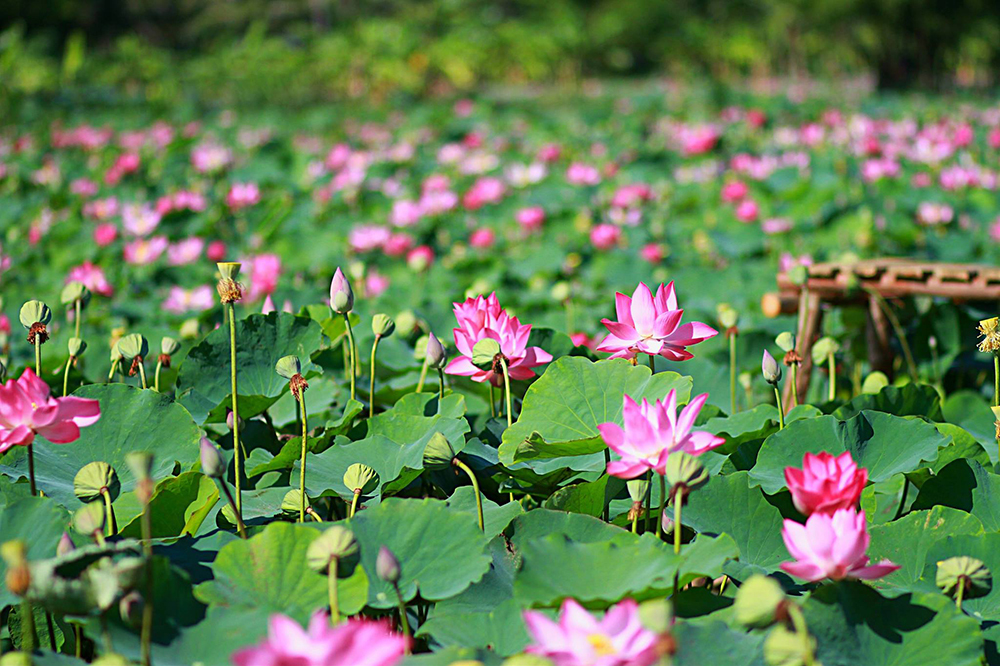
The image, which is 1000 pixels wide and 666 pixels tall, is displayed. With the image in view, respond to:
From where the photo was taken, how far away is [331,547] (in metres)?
0.61

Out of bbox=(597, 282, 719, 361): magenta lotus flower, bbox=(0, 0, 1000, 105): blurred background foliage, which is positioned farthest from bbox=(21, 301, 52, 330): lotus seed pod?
bbox=(0, 0, 1000, 105): blurred background foliage

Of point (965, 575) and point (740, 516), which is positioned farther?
point (740, 516)

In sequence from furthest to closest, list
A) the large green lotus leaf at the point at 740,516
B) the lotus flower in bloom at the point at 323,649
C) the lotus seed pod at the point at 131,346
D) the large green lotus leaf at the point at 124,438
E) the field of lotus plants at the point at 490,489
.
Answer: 1. the lotus seed pod at the point at 131,346
2. the large green lotus leaf at the point at 124,438
3. the large green lotus leaf at the point at 740,516
4. the field of lotus plants at the point at 490,489
5. the lotus flower in bloom at the point at 323,649

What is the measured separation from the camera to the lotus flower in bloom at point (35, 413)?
28.0 inches

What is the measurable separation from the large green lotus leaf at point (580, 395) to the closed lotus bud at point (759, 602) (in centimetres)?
37

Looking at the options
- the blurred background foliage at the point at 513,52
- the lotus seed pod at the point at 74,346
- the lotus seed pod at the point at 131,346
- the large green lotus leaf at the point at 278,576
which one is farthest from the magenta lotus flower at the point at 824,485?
the blurred background foliage at the point at 513,52

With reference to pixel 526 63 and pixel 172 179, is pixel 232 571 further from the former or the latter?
pixel 526 63

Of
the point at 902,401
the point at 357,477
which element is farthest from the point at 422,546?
the point at 902,401

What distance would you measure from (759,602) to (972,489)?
1.51ft

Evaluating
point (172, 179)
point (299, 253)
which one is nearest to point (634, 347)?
point (299, 253)

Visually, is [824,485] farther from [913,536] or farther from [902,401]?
[902,401]

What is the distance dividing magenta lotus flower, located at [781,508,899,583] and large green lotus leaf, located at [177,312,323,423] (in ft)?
2.19

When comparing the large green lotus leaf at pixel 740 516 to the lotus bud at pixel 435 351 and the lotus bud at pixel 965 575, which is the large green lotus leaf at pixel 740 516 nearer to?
the lotus bud at pixel 965 575

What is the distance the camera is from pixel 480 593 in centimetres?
74
